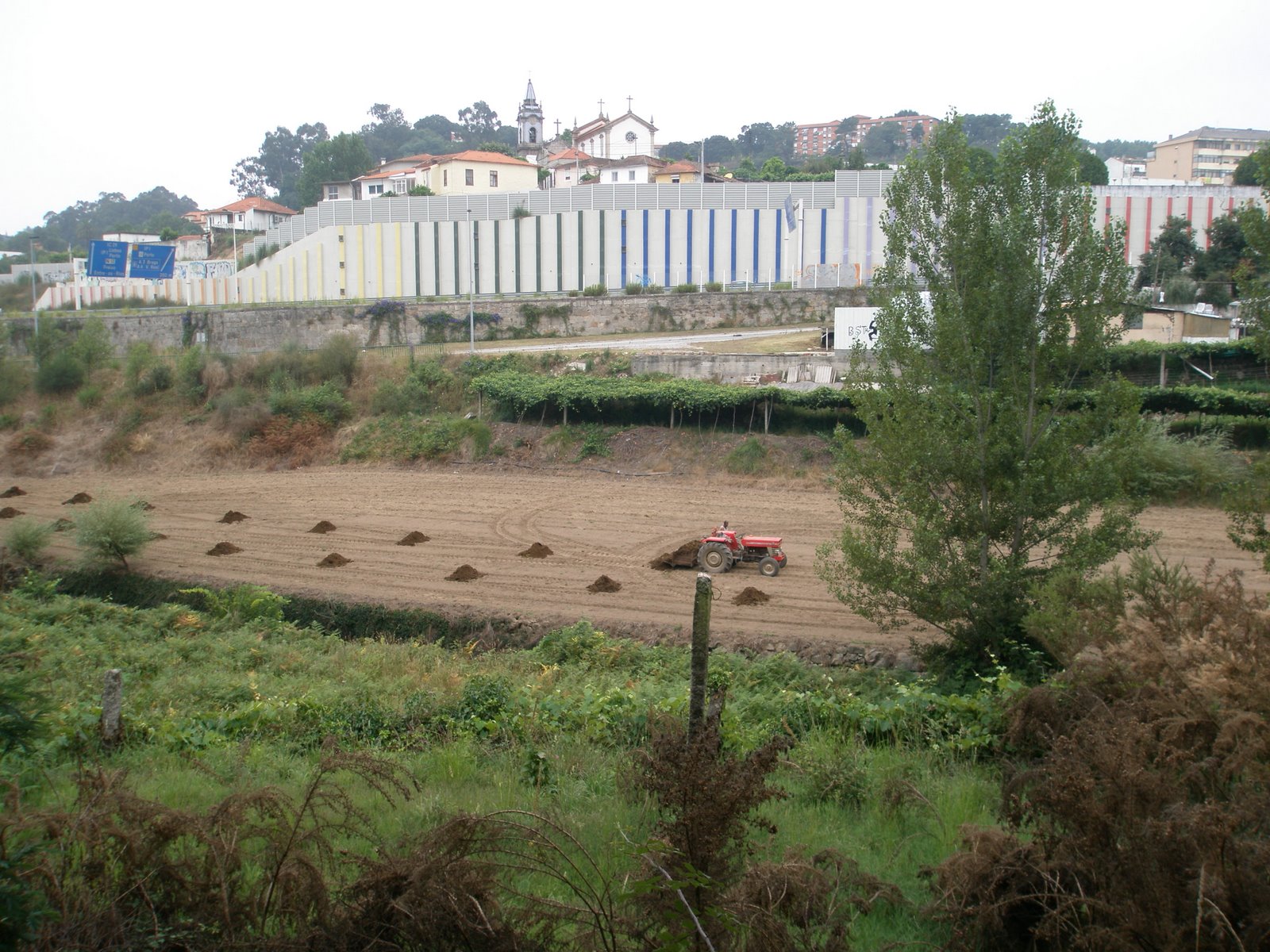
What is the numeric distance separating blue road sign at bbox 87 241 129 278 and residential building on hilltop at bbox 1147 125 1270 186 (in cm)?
9502

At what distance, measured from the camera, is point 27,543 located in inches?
904

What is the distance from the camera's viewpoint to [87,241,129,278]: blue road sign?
46250mm

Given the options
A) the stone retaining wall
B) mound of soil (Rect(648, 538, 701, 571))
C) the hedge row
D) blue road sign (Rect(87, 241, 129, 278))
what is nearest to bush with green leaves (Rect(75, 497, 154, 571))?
the hedge row

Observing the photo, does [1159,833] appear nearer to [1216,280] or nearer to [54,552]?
[54,552]

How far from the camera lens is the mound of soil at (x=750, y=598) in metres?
18.0

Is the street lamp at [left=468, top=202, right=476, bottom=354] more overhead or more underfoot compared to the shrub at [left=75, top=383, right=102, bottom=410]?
more overhead

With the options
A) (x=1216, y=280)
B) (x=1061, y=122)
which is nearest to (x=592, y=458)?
(x=1061, y=122)

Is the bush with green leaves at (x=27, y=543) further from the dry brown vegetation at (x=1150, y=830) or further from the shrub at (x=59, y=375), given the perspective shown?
the dry brown vegetation at (x=1150, y=830)

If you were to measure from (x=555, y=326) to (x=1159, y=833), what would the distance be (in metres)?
46.2

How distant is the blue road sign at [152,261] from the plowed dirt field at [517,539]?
16820 millimetres

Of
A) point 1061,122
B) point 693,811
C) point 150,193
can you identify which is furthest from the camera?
point 150,193

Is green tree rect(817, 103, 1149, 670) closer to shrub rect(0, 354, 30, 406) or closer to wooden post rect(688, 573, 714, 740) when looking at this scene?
wooden post rect(688, 573, 714, 740)

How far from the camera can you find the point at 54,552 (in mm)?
23719

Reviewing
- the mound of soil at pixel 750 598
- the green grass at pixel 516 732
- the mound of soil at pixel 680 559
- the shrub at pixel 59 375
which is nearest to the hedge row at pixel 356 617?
the green grass at pixel 516 732
